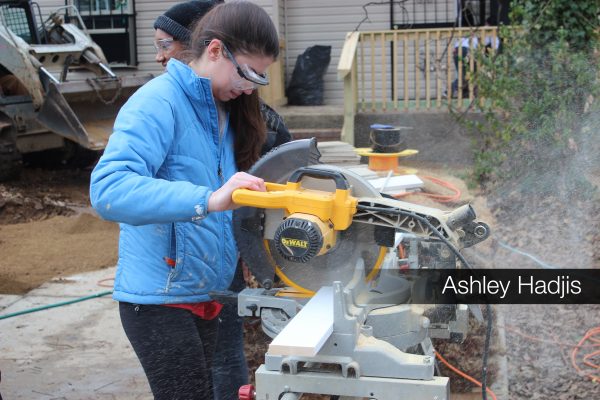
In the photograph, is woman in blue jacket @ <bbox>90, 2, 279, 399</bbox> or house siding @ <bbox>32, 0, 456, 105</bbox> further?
house siding @ <bbox>32, 0, 456, 105</bbox>

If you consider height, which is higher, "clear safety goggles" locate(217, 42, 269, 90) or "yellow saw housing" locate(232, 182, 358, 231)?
"clear safety goggles" locate(217, 42, 269, 90)

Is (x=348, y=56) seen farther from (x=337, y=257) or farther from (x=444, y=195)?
(x=337, y=257)

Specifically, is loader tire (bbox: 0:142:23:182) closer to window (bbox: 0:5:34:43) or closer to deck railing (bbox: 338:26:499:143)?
window (bbox: 0:5:34:43)

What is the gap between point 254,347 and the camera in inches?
154

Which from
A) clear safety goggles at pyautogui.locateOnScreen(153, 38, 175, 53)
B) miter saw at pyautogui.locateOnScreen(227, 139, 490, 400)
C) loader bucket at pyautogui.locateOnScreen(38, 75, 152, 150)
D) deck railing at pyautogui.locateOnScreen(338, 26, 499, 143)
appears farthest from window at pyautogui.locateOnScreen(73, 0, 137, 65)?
miter saw at pyautogui.locateOnScreen(227, 139, 490, 400)

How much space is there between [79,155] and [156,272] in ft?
27.7

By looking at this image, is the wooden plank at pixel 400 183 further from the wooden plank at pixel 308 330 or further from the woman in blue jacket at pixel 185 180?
the wooden plank at pixel 308 330

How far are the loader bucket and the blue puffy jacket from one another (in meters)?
6.58

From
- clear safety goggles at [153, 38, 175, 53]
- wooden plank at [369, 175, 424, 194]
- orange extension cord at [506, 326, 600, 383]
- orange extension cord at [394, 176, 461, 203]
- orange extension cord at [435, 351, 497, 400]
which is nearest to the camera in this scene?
clear safety goggles at [153, 38, 175, 53]

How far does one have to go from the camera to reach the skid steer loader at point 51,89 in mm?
8477

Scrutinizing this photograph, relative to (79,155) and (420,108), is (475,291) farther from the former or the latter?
(79,155)

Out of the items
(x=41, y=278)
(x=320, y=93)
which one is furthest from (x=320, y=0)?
(x=41, y=278)

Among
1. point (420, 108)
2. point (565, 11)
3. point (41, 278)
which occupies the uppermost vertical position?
point (565, 11)

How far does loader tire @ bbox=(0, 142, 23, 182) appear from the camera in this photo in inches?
334
